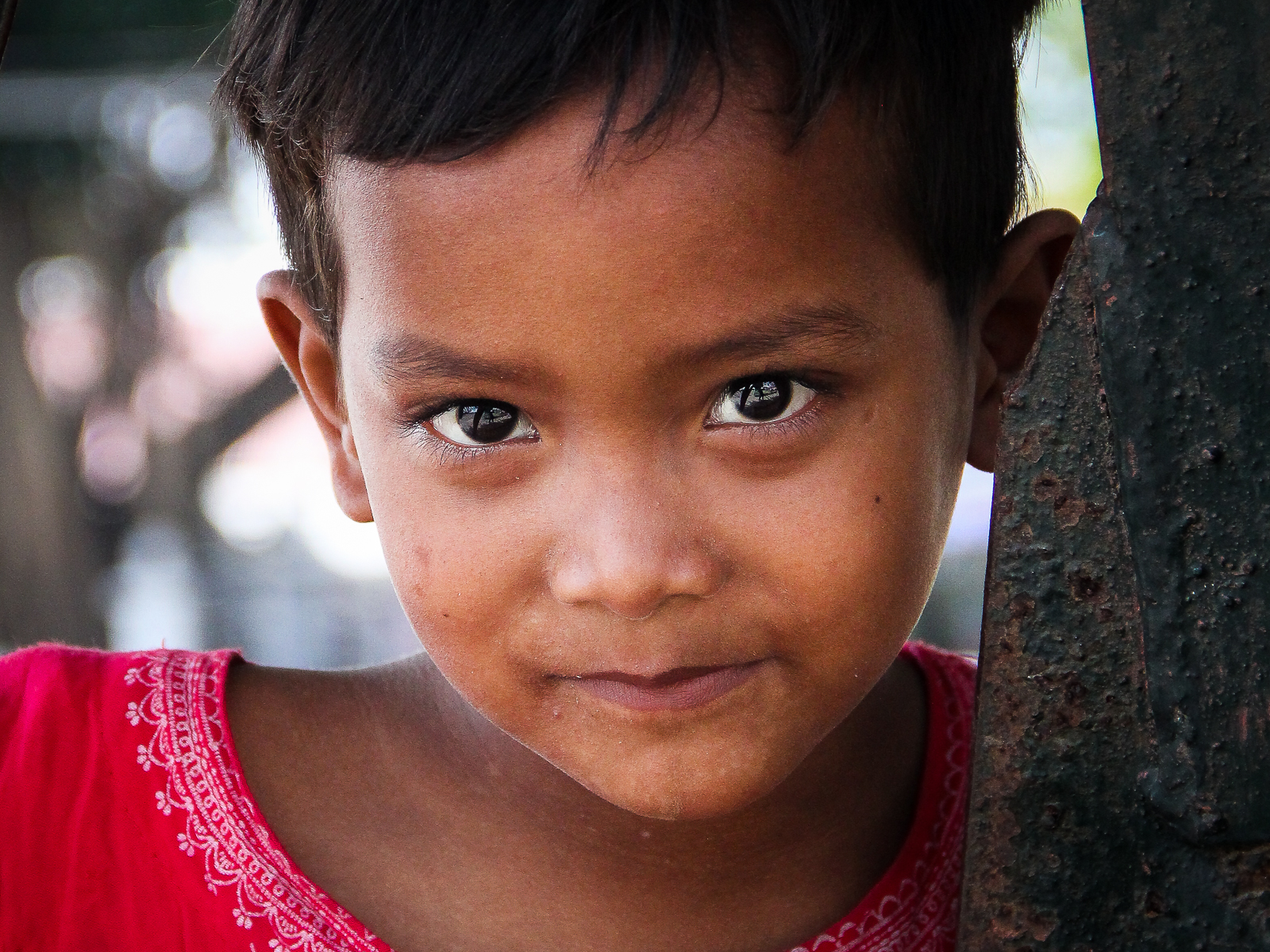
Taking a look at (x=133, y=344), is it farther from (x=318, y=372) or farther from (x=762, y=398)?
Result: (x=762, y=398)

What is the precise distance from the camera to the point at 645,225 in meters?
1.14

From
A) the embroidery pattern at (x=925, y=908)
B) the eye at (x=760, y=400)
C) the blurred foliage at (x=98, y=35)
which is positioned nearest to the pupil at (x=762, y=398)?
the eye at (x=760, y=400)

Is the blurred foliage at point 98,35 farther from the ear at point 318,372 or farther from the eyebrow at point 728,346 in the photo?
the eyebrow at point 728,346

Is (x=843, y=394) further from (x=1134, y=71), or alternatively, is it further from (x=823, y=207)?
(x=1134, y=71)

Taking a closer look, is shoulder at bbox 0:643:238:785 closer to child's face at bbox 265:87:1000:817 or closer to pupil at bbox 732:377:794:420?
child's face at bbox 265:87:1000:817

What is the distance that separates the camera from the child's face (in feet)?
3.79

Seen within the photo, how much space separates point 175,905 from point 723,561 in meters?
0.87

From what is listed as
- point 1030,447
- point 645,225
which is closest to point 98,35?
point 645,225

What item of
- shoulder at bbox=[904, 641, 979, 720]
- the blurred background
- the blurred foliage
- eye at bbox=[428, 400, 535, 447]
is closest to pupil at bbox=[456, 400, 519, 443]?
eye at bbox=[428, 400, 535, 447]

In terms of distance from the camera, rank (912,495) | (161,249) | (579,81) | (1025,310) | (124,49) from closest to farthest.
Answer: (579,81) < (912,495) < (1025,310) < (124,49) < (161,249)

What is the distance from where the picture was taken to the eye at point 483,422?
50.6 inches

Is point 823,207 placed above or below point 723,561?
above

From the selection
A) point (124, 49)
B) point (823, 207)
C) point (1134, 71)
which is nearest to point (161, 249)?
A: point (124, 49)

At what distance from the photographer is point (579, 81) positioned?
1.18 meters
